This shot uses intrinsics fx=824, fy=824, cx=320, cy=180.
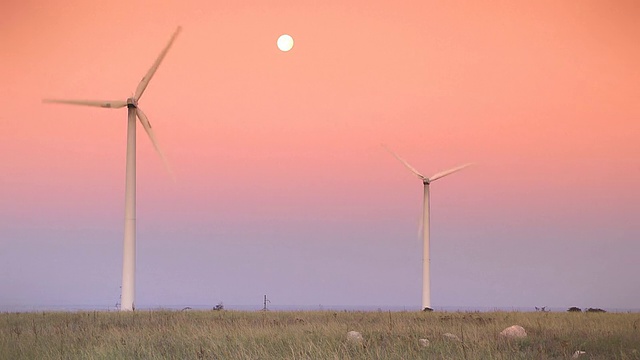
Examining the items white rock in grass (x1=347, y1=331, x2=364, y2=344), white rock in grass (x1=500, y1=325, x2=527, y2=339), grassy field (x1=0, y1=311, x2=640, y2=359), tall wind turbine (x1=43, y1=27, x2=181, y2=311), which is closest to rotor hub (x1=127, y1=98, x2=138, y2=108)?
tall wind turbine (x1=43, y1=27, x2=181, y2=311)

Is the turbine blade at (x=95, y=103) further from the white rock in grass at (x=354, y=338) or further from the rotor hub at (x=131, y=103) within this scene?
the white rock in grass at (x=354, y=338)

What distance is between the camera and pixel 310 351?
18297 mm

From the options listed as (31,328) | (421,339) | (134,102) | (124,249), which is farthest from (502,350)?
(134,102)

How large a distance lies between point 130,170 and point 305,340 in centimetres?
2245

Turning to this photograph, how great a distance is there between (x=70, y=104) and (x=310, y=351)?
28.7 m

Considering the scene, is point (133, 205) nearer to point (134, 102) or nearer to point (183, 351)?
point (134, 102)

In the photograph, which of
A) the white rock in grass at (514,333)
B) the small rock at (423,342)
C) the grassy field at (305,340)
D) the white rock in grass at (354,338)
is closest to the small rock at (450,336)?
the grassy field at (305,340)

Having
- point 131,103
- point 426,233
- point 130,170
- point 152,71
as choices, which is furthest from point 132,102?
point 426,233

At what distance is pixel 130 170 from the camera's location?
41719 mm

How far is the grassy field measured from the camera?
757 inches

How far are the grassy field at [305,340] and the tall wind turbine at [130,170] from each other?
10.4 m

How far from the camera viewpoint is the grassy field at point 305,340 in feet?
63.1

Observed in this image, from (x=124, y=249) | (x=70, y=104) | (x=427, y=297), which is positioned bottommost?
(x=427, y=297)

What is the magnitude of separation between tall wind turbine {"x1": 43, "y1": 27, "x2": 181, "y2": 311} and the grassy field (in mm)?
10374
